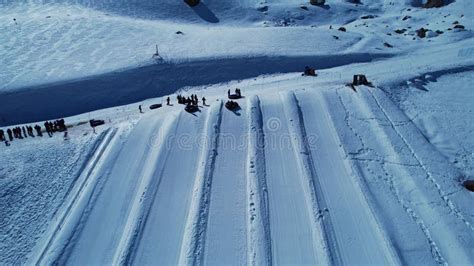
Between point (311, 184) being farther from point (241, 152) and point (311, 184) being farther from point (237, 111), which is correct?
point (237, 111)

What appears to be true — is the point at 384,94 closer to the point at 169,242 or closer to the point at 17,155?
the point at 169,242

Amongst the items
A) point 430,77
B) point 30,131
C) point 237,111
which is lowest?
point 30,131

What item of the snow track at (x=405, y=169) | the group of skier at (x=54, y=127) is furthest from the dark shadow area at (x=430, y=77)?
the group of skier at (x=54, y=127)

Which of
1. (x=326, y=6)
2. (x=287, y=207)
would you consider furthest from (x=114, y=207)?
(x=326, y=6)

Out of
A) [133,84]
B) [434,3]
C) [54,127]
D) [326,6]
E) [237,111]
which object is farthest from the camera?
[326,6]

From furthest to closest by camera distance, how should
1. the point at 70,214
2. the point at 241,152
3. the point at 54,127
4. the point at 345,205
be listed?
the point at 54,127 < the point at 241,152 < the point at 70,214 < the point at 345,205

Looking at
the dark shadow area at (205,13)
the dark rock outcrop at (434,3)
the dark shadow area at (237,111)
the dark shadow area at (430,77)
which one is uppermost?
the dark rock outcrop at (434,3)

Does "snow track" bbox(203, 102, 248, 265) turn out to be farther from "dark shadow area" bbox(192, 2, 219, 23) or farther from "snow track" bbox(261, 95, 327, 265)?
"dark shadow area" bbox(192, 2, 219, 23)

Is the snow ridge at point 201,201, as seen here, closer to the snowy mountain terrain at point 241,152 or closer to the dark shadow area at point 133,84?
the snowy mountain terrain at point 241,152

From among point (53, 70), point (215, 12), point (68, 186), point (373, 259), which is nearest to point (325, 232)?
point (373, 259)
